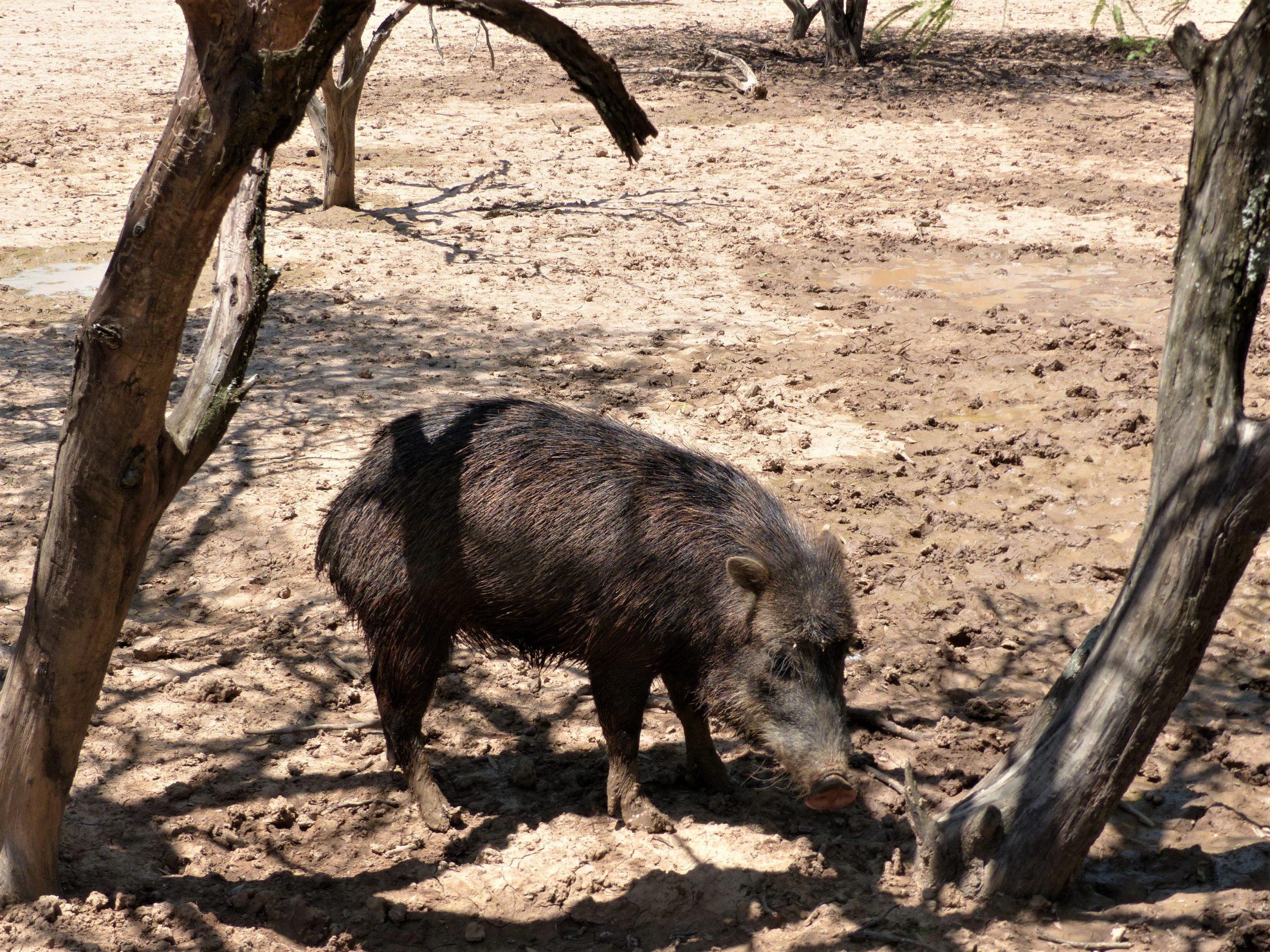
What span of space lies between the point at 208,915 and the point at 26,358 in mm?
4913

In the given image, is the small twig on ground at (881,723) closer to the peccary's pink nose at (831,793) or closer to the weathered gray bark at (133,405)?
the peccary's pink nose at (831,793)

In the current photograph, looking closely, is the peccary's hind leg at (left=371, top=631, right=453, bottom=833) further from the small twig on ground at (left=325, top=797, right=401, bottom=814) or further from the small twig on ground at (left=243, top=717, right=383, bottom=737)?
the small twig on ground at (left=243, top=717, right=383, bottom=737)

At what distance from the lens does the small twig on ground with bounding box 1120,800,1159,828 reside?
11.5ft

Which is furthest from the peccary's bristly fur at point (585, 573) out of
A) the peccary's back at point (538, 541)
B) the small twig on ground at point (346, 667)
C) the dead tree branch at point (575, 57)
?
the dead tree branch at point (575, 57)

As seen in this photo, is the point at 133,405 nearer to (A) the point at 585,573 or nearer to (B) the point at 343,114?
(A) the point at 585,573

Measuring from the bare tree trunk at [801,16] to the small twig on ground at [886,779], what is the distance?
15607mm

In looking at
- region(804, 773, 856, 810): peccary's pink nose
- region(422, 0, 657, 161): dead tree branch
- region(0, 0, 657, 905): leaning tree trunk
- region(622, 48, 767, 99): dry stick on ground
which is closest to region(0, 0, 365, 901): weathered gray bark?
region(0, 0, 657, 905): leaning tree trunk

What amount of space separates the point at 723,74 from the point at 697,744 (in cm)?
1286

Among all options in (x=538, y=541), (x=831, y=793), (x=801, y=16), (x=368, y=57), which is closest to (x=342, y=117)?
(x=368, y=57)

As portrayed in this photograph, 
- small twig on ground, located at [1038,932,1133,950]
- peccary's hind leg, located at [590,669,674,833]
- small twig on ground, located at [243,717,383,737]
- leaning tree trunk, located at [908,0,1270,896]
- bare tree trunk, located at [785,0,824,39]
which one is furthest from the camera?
bare tree trunk, located at [785,0,824,39]

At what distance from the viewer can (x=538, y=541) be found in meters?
3.58

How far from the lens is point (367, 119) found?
43.8 ft

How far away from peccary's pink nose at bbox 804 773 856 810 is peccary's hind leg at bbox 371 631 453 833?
3.83ft

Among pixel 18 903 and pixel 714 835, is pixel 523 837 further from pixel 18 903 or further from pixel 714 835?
pixel 18 903
